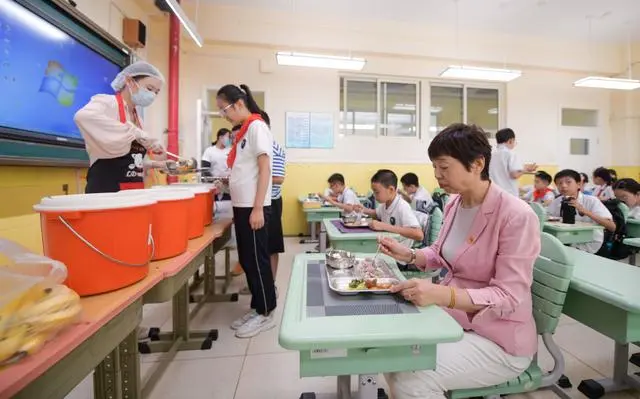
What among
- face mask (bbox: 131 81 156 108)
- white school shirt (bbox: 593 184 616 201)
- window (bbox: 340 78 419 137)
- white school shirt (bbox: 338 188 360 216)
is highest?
window (bbox: 340 78 419 137)

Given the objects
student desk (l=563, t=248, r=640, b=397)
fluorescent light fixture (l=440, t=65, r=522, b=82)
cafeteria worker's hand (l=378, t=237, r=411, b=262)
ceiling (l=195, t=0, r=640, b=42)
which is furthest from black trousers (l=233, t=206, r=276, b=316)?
ceiling (l=195, t=0, r=640, b=42)

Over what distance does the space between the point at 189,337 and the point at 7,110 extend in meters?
1.72

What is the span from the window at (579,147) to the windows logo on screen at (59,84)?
7.78 m

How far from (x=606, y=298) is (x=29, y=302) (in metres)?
1.48

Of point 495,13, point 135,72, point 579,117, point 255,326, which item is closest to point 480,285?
point 255,326

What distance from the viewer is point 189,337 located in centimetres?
198

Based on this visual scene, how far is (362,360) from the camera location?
76cm

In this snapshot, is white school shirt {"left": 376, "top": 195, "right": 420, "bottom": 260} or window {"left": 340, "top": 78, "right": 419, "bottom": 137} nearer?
white school shirt {"left": 376, "top": 195, "right": 420, "bottom": 260}

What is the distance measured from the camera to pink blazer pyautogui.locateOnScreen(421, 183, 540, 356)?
0.89 meters

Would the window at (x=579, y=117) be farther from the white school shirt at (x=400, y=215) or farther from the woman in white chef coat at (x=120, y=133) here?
the woman in white chef coat at (x=120, y=133)

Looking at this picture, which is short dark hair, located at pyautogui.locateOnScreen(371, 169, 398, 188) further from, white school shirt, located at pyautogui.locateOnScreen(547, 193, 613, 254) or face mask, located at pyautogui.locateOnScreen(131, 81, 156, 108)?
white school shirt, located at pyautogui.locateOnScreen(547, 193, 613, 254)

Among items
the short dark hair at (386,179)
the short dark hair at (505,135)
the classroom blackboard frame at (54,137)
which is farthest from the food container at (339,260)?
the short dark hair at (505,135)

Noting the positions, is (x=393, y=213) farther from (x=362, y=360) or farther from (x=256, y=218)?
(x=362, y=360)

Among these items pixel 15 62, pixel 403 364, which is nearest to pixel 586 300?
pixel 403 364
